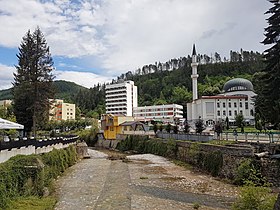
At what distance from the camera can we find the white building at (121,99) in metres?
145

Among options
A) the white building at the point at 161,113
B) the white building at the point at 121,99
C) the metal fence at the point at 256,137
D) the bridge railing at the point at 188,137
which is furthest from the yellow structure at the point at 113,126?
the white building at the point at 121,99

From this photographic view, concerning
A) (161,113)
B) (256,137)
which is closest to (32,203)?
(256,137)

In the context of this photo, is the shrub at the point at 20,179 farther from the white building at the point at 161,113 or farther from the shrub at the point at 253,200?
the white building at the point at 161,113

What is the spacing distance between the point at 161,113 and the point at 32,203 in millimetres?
105067

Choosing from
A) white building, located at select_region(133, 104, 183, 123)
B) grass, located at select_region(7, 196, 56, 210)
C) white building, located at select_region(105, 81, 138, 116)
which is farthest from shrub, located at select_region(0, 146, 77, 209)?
white building, located at select_region(105, 81, 138, 116)

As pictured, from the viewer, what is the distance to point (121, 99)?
5782 inches

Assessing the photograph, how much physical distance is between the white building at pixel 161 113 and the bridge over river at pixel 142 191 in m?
83.1

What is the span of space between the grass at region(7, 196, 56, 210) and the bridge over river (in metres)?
0.59

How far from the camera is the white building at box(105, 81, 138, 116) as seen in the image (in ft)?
474

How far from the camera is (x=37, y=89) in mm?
37500

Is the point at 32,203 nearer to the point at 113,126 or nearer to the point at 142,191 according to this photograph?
the point at 142,191

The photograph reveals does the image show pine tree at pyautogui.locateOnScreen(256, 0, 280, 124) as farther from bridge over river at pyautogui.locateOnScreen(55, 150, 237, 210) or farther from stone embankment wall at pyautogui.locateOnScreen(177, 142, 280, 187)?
bridge over river at pyautogui.locateOnScreen(55, 150, 237, 210)

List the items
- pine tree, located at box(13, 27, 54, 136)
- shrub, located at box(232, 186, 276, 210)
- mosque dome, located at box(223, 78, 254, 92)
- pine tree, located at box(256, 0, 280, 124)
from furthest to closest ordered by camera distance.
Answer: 1. mosque dome, located at box(223, 78, 254, 92)
2. pine tree, located at box(13, 27, 54, 136)
3. pine tree, located at box(256, 0, 280, 124)
4. shrub, located at box(232, 186, 276, 210)

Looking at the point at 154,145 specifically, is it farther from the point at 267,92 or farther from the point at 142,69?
the point at 142,69
